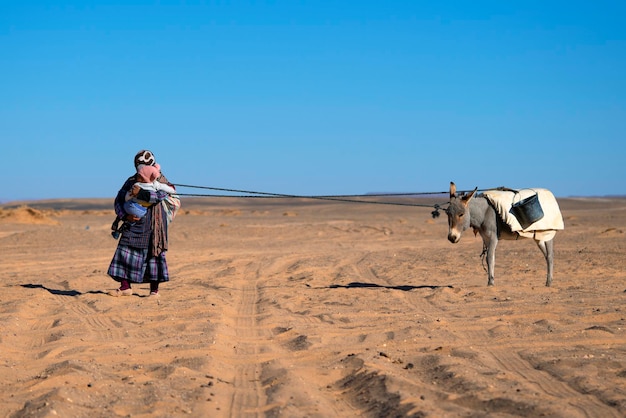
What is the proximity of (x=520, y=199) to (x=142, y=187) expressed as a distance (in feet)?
19.4

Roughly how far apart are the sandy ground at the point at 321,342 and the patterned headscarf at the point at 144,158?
196 cm

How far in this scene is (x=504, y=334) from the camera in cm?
876

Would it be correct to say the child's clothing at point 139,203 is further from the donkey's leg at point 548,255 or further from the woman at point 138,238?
the donkey's leg at point 548,255

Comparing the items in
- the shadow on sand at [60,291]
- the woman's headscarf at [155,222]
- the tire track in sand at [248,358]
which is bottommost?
the shadow on sand at [60,291]

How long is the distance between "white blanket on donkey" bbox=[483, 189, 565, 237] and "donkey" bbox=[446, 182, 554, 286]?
0.32ft

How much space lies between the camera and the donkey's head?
41.5 feet

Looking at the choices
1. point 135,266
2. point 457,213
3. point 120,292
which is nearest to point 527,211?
point 457,213

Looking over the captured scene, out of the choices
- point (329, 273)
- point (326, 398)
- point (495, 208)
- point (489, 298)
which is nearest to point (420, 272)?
point (329, 273)

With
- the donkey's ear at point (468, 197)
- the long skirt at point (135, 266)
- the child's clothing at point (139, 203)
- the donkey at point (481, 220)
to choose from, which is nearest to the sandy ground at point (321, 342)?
the long skirt at point (135, 266)

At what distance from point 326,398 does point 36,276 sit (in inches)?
417

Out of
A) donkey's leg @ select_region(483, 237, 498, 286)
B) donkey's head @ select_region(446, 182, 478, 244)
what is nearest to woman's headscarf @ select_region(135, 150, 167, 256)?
donkey's head @ select_region(446, 182, 478, 244)

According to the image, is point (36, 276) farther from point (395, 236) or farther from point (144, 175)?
point (395, 236)

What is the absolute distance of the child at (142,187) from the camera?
1169cm

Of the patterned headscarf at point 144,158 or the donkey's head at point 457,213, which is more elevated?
the patterned headscarf at point 144,158
